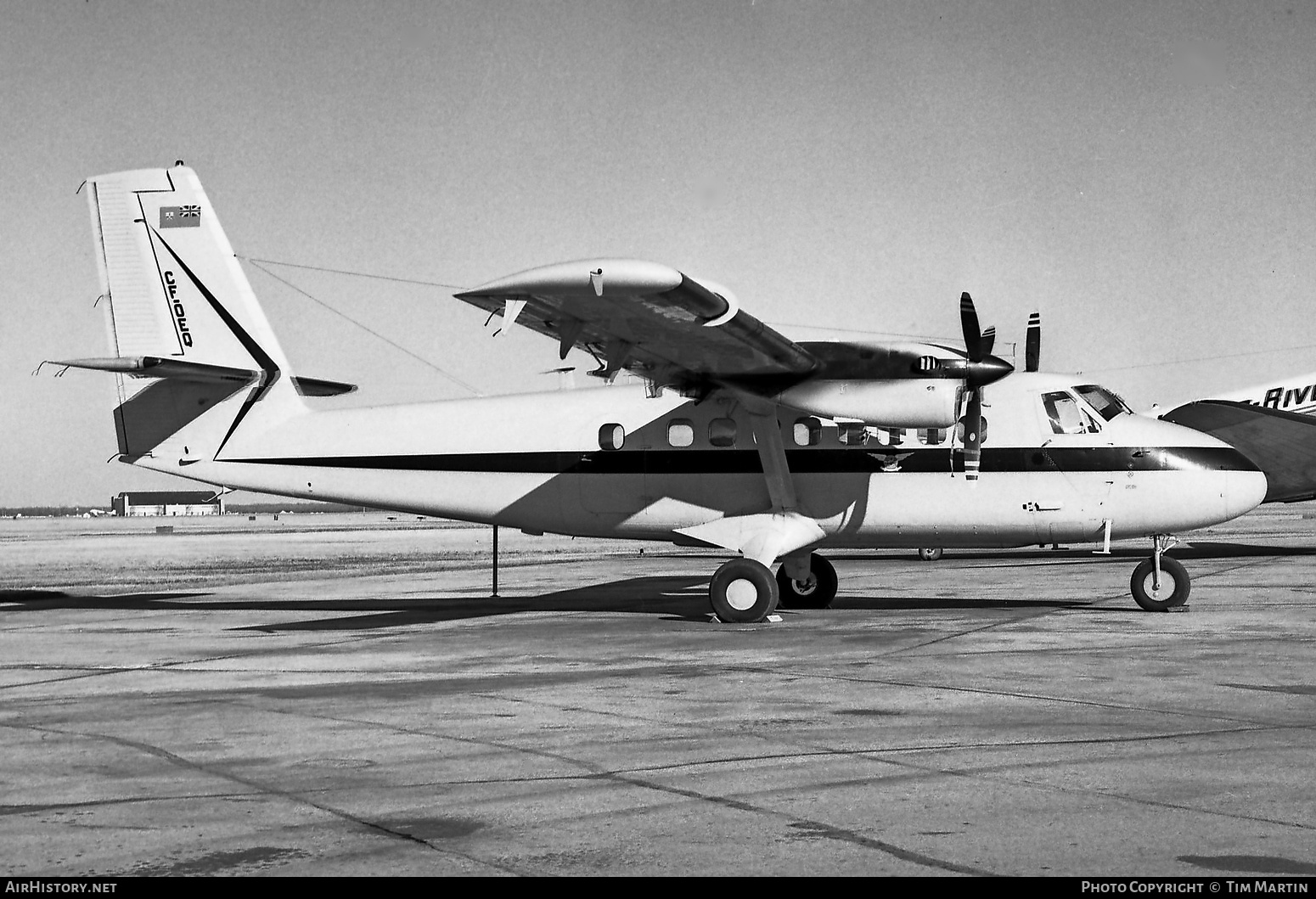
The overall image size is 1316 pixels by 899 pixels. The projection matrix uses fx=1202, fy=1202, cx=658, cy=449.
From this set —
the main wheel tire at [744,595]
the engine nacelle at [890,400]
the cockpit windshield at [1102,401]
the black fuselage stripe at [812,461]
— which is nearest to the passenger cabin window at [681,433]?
the black fuselage stripe at [812,461]

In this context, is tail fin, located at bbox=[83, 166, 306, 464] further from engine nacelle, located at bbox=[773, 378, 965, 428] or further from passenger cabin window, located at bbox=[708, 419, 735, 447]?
engine nacelle, located at bbox=[773, 378, 965, 428]

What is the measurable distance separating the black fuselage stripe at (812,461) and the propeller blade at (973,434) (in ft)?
1.16

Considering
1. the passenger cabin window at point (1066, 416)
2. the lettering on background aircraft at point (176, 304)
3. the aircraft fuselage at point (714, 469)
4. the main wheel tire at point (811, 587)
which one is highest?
the lettering on background aircraft at point (176, 304)

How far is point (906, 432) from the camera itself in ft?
61.7

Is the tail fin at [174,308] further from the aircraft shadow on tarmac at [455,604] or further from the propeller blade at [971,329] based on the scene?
the propeller blade at [971,329]

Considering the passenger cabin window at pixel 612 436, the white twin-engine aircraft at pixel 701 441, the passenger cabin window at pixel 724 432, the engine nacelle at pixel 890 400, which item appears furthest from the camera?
the passenger cabin window at pixel 612 436

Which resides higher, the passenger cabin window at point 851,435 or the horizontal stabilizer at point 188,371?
the horizontal stabilizer at point 188,371

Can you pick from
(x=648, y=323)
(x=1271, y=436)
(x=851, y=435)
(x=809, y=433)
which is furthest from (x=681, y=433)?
(x=1271, y=436)

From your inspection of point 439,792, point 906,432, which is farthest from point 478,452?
point 439,792

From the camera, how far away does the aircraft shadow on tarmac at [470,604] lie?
19.5 m

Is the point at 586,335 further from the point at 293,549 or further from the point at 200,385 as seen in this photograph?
the point at 293,549

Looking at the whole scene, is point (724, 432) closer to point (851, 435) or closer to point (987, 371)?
point (851, 435)

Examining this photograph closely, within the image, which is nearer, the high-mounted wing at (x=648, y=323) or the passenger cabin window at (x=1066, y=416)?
the high-mounted wing at (x=648, y=323)
